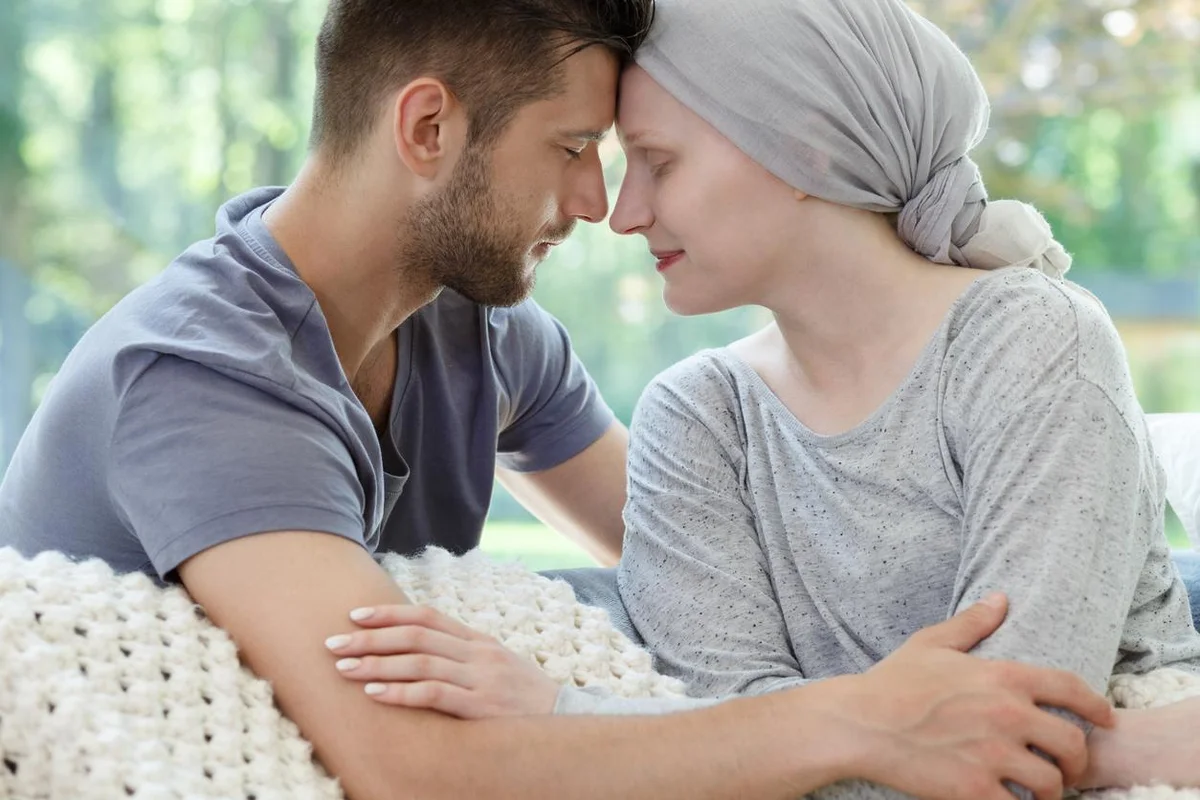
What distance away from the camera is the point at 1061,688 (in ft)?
4.16

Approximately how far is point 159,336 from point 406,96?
1.54ft

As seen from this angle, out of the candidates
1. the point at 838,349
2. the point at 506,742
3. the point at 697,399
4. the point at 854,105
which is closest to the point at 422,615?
the point at 506,742

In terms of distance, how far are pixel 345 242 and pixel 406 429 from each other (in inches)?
12.6

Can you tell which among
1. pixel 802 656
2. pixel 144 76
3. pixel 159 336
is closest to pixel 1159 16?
pixel 144 76

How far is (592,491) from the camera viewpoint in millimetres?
2242

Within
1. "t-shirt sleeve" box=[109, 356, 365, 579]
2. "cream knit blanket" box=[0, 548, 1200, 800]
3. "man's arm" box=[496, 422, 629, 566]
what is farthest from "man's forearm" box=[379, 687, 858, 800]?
"man's arm" box=[496, 422, 629, 566]

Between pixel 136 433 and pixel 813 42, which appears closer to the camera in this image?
pixel 136 433

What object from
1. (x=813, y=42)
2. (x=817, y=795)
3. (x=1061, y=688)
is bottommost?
(x=817, y=795)

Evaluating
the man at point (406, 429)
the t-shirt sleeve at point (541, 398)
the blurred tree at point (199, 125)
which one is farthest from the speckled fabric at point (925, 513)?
the blurred tree at point (199, 125)

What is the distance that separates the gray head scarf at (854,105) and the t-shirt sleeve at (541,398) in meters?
0.60

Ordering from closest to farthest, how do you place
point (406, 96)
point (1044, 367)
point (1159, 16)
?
1. point (1044, 367)
2. point (406, 96)
3. point (1159, 16)

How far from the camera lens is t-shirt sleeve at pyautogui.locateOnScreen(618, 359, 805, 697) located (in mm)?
1530

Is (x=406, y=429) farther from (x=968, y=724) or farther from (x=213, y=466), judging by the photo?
(x=968, y=724)

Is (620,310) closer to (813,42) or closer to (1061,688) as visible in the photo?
(813,42)
